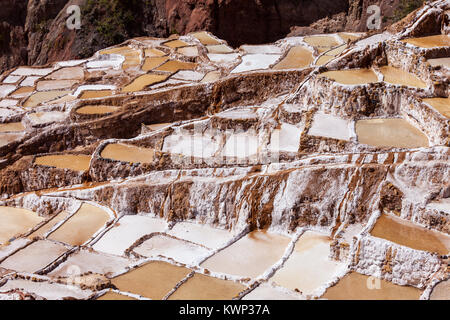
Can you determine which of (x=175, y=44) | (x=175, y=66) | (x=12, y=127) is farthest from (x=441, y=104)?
(x=175, y=44)

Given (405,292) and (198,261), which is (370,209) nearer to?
(405,292)

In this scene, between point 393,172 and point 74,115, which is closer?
point 393,172

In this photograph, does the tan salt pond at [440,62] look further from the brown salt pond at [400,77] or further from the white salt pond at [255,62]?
the white salt pond at [255,62]

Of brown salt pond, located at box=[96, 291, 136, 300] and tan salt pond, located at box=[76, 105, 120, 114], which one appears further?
tan salt pond, located at box=[76, 105, 120, 114]

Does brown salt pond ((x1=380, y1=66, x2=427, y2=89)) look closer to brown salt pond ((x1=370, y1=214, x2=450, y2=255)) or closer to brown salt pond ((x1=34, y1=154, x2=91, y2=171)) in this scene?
brown salt pond ((x1=370, y1=214, x2=450, y2=255))

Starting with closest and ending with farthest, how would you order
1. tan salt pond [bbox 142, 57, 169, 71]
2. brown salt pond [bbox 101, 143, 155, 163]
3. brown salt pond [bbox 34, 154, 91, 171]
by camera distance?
1. brown salt pond [bbox 101, 143, 155, 163]
2. brown salt pond [bbox 34, 154, 91, 171]
3. tan salt pond [bbox 142, 57, 169, 71]

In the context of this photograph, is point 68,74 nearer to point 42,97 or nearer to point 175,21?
point 42,97

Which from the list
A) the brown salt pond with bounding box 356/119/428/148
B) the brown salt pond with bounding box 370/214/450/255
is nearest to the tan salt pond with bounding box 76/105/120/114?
the brown salt pond with bounding box 356/119/428/148
